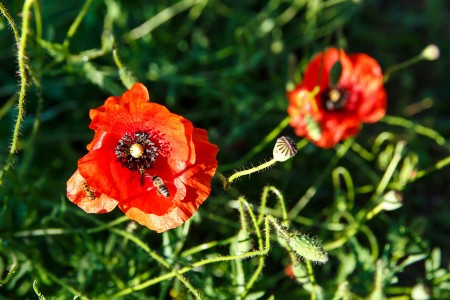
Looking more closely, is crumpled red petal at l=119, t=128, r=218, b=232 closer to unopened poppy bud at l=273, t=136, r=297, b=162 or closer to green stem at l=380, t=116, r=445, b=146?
unopened poppy bud at l=273, t=136, r=297, b=162

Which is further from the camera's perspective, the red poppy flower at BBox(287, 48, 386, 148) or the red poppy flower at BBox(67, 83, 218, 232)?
the red poppy flower at BBox(287, 48, 386, 148)

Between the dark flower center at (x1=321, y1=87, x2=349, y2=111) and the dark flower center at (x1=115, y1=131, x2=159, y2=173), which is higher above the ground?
the dark flower center at (x1=321, y1=87, x2=349, y2=111)

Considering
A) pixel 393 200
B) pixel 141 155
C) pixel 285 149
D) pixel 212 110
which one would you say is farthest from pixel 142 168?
pixel 212 110

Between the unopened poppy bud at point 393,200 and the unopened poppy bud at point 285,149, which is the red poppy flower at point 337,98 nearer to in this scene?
the unopened poppy bud at point 393,200

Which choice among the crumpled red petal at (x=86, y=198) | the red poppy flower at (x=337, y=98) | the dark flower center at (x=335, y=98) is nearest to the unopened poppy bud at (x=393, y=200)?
the red poppy flower at (x=337, y=98)

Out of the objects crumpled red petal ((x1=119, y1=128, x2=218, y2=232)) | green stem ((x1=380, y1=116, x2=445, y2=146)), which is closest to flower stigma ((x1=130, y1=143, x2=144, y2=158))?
crumpled red petal ((x1=119, y1=128, x2=218, y2=232))

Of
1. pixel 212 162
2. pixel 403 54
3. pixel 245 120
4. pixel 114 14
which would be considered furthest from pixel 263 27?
pixel 212 162
